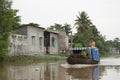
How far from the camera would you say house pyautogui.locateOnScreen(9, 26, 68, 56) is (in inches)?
1570

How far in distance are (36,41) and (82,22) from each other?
909 inches

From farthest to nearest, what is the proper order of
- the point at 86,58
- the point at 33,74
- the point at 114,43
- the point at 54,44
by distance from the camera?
the point at 114,43 → the point at 54,44 → the point at 86,58 → the point at 33,74

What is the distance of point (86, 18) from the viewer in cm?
6769

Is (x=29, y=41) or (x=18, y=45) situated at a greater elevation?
(x=29, y=41)

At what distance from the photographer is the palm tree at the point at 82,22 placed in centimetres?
6675

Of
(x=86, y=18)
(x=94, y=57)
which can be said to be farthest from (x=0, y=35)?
(x=86, y=18)

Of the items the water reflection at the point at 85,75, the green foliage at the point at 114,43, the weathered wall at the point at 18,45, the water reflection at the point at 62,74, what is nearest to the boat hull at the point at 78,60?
the water reflection at the point at 62,74

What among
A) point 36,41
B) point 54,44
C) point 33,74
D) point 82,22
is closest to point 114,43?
point 82,22

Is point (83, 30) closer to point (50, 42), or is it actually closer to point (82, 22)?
point (82, 22)

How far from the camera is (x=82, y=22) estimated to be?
220 feet

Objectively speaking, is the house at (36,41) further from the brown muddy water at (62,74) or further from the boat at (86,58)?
the brown muddy water at (62,74)

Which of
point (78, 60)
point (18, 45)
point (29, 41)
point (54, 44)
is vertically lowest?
point (78, 60)

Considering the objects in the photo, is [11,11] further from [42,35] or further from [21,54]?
[42,35]

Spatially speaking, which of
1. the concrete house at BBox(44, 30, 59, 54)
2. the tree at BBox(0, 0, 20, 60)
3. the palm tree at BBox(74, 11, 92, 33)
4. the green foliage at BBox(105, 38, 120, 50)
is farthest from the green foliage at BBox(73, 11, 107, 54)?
the green foliage at BBox(105, 38, 120, 50)
